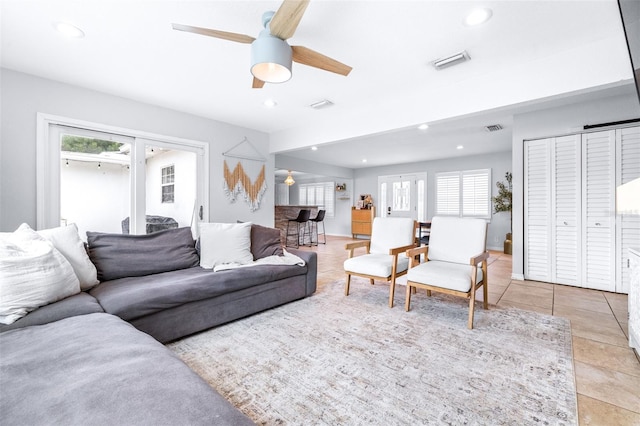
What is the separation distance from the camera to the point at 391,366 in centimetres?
181

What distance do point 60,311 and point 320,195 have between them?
9.35 meters

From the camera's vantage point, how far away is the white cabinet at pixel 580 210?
3.24m

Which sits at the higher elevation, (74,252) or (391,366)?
(74,252)

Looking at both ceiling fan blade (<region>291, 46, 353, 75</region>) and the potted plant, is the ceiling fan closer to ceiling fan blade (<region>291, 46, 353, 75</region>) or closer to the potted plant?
ceiling fan blade (<region>291, 46, 353, 75</region>)

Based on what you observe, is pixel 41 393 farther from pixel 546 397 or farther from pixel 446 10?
pixel 446 10

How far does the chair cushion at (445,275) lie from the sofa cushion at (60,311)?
2.51 m

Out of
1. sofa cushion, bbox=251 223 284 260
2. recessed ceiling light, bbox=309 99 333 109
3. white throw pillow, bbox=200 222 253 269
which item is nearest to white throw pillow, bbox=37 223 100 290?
white throw pillow, bbox=200 222 253 269

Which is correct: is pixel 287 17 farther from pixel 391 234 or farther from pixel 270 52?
pixel 391 234

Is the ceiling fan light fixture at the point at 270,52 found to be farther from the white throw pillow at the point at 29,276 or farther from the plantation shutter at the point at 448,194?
the plantation shutter at the point at 448,194

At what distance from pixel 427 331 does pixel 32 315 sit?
8.61 ft

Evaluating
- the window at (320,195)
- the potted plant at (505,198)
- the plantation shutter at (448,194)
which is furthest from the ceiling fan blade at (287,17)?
the window at (320,195)

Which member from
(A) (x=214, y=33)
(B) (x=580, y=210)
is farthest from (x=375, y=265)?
(B) (x=580, y=210)

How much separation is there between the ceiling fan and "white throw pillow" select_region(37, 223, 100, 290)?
177 cm

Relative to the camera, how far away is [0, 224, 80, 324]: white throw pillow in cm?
154
